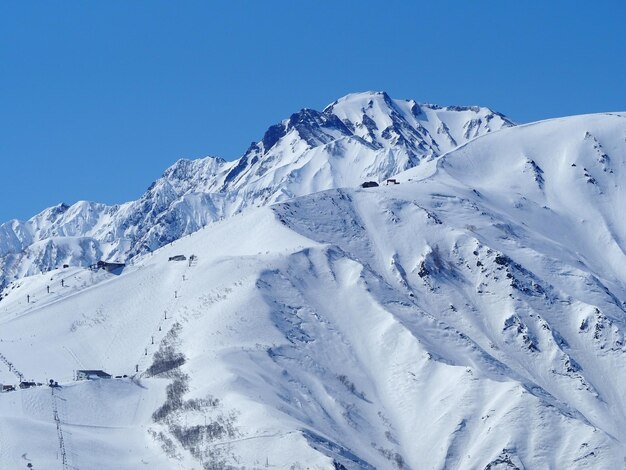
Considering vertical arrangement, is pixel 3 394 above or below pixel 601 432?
above

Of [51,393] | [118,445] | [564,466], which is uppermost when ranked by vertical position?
[51,393]

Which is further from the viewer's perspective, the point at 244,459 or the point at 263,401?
the point at 263,401

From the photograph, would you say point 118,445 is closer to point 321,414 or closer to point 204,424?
point 204,424

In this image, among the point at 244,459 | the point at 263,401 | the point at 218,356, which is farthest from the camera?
the point at 218,356

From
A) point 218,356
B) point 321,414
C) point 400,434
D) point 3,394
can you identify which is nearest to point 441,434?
point 400,434

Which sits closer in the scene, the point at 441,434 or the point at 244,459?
the point at 244,459

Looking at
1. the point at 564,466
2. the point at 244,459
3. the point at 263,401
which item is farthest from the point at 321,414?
the point at 564,466

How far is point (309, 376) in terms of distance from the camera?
655 ft

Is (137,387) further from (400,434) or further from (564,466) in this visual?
(564,466)

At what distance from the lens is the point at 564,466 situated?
193m

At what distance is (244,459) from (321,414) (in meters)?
22.0

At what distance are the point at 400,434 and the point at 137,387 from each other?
38.1 meters

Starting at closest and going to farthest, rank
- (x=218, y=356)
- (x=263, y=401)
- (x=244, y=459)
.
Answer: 1. (x=244, y=459)
2. (x=263, y=401)
3. (x=218, y=356)

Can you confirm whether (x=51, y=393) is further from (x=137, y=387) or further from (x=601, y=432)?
(x=601, y=432)
